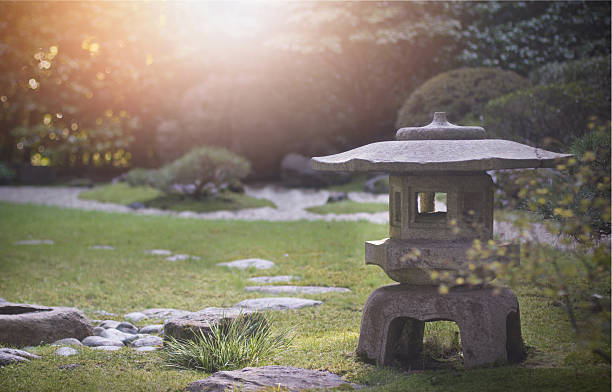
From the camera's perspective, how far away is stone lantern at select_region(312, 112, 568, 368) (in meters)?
4.12

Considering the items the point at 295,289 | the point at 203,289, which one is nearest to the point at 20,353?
the point at 203,289

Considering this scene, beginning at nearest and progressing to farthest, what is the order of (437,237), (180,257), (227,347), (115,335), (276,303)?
(437,237)
(227,347)
(115,335)
(276,303)
(180,257)

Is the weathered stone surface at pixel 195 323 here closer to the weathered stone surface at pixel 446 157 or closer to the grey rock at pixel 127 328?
the grey rock at pixel 127 328

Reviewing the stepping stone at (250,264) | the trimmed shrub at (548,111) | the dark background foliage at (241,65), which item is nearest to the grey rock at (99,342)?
the stepping stone at (250,264)

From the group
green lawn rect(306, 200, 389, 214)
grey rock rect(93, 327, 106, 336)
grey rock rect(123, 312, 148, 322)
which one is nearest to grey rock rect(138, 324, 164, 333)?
grey rock rect(93, 327, 106, 336)

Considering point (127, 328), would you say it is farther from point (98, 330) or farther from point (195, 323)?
point (195, 323)

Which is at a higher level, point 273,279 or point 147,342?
point 273,279

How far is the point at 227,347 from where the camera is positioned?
4.53 m

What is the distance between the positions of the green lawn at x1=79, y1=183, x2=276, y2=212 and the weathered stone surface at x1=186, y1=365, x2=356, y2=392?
11168 millimetres

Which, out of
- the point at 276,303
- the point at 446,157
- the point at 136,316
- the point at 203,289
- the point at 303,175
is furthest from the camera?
the point at 303,175

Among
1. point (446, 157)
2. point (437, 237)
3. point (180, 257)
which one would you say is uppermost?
point (446, 157)

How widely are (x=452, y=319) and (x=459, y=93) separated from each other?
33.7 ft

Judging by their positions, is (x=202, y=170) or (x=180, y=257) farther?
(x=202, y=170)

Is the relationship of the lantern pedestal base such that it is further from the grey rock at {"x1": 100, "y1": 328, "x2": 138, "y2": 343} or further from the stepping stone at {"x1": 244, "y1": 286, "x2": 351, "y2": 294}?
the stepping stone at {"x1": 244, "y1": 286, "x2": 351, "y2": 294}
